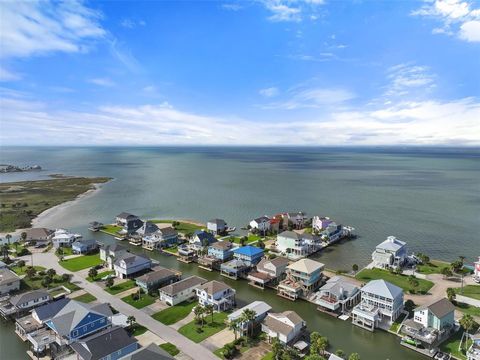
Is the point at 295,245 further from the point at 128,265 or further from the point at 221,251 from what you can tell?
the point at 128,265

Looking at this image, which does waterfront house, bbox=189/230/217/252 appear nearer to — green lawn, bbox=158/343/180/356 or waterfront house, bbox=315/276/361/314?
waterfront house, bbox=315/276/361/314

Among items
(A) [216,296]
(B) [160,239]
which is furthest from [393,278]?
(B) [160,239]

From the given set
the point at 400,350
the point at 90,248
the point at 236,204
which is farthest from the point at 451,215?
the point at 90,248

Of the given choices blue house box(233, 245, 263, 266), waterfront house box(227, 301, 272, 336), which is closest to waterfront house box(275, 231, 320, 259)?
blue house box(233, 245, 263, 266)

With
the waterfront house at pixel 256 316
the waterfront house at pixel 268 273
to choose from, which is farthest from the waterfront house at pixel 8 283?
the waterfront house at pixel 268 273

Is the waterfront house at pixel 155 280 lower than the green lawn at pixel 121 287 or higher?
higher

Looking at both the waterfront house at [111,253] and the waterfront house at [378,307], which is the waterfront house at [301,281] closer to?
the waterfront house at [378,307]
